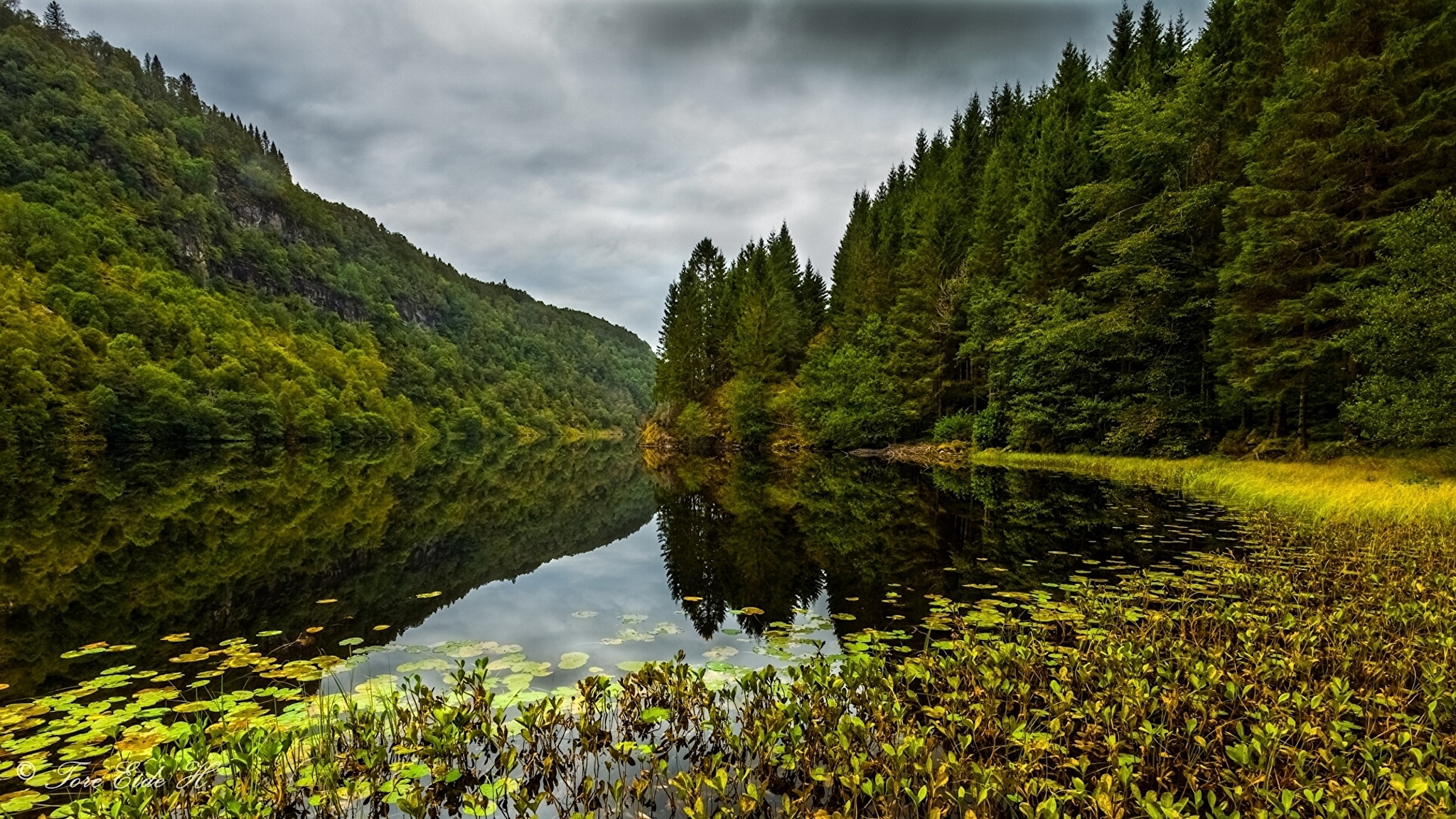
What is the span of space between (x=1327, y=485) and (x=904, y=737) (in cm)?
1890

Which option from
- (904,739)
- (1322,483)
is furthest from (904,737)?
(1322,483)

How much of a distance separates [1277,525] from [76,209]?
122942 millimetres

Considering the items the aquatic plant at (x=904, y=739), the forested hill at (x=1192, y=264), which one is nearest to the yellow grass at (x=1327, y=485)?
the forested hill at (x=1192, y=264)

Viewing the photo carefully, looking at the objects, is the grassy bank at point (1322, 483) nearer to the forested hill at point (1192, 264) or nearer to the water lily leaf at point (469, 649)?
the forested hill at point (1192, 264)

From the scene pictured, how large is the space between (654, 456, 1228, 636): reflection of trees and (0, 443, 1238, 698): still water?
0.31 feet

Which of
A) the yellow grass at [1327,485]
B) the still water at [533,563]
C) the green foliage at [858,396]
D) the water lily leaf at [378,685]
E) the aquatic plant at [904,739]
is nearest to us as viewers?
the aquatic plant at [904,739]

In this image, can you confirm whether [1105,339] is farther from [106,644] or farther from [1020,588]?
[106,644]

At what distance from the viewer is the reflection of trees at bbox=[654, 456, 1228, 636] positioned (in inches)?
411

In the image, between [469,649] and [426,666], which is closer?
[426,666]

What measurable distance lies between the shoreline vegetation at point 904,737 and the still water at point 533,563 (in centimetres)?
189

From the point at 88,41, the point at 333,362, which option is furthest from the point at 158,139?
the point at 333,362

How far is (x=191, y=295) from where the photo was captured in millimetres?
85188

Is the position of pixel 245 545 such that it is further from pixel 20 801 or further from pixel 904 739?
pixel 904 739

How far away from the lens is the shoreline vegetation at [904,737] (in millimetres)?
3559
